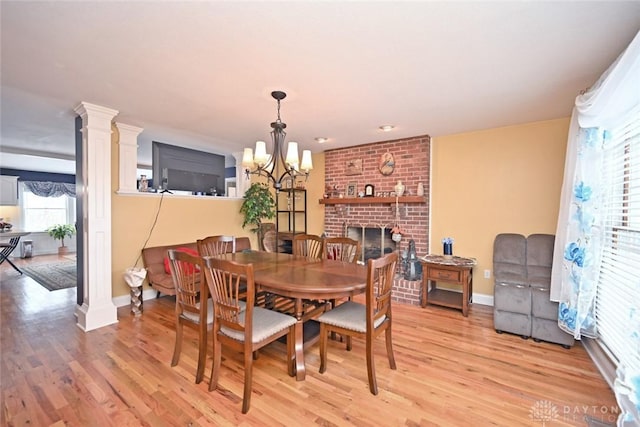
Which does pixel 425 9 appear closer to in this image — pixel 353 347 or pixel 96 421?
pixel 353 347

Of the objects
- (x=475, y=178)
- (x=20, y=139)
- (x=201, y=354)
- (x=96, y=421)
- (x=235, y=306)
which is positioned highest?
(x=20, y=139)

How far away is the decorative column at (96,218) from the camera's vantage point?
2836 mm

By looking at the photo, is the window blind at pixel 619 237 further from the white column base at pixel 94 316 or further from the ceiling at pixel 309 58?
the white column base at pixel 94 316

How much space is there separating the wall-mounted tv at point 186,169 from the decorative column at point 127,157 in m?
0.24

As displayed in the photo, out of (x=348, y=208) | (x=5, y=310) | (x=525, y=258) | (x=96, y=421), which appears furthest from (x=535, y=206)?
(x=5, y=310)

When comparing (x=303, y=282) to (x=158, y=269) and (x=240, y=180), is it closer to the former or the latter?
(x=158, y=269)

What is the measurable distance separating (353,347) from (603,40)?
275 centimetres

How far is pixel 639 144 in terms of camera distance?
180cm

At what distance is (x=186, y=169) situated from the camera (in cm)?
395

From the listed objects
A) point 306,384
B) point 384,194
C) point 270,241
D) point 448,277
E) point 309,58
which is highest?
point 309,58

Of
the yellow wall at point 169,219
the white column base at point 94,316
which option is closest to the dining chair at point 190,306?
the white column base at point 94,316

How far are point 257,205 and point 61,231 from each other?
21.1 feet

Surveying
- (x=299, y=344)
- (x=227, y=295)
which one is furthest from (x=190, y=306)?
(x=299, y=344)

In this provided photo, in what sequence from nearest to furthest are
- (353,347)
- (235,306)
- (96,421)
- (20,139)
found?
1. (96,421)
2. (235,306)
3. (353,347)
4. (20,139)
